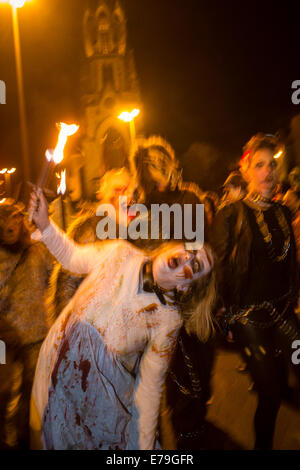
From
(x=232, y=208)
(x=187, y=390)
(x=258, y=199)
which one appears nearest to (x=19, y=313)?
(x=187, y=390)

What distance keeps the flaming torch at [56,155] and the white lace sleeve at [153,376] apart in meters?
1.02

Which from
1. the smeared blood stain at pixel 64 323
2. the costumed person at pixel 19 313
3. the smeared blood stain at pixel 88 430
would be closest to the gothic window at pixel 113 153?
the costumed person at pixel 19 313

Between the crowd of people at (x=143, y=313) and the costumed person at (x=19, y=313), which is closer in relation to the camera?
the crowd of people at (x=143, y=313)

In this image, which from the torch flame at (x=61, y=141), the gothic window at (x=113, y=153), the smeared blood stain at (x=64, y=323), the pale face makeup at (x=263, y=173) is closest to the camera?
the smeared blood stain at (x=64, y=323)

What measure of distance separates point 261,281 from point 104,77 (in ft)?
105

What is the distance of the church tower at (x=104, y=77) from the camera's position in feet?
97.0

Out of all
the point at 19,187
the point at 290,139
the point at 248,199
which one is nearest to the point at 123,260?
the point at 248,199

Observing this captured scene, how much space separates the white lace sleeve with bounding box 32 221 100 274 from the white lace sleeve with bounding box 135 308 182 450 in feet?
2.35

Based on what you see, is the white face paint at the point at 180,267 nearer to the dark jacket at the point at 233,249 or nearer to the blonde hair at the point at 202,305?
the blonde hair at the point at 202,305

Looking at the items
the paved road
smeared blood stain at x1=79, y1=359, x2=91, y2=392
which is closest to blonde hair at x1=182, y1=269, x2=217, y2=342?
smeared blood stain at x1=79, y1=359, x2=91, y2=392

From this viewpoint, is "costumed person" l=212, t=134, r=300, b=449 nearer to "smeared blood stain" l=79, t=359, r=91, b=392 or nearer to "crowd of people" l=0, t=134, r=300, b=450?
"crowd of people" l=0, t=134, r=300, b=450

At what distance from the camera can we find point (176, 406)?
2920 millimetres

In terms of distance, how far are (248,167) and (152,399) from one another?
1.97 metres
